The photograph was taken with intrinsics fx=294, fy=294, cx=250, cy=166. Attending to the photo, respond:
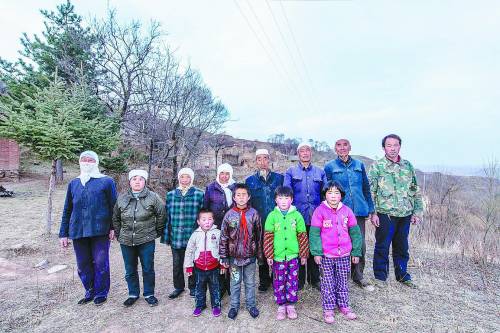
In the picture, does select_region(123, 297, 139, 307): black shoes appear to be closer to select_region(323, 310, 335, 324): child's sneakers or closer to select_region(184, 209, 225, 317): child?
select_region(184, 209, 225, 317): child

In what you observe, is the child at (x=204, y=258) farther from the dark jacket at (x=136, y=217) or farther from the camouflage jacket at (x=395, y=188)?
the camouflage jacket at (x=395, y=188)

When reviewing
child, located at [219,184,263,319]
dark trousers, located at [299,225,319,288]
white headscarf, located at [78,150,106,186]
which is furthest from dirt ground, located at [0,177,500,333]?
white headscarf, located at [78,150,106,186]

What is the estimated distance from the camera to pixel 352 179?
13.3ft

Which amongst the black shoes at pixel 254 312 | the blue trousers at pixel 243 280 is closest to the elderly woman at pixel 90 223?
the blue trousers at pixel 243 280

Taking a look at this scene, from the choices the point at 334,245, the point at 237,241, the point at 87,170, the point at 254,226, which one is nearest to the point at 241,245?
the point at 237,241

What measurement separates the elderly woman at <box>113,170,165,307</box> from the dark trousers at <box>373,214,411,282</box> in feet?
10.1

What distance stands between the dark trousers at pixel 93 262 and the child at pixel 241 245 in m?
1.69

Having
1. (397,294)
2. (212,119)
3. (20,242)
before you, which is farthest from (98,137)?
(212,119)

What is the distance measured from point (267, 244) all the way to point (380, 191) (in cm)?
194

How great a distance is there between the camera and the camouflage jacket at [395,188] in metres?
4.14

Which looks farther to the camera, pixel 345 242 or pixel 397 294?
pixel 397 294

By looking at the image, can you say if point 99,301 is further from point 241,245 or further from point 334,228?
point 334,228

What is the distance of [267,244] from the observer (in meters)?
3.47

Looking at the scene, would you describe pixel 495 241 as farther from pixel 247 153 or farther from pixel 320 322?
pixel 247 153
